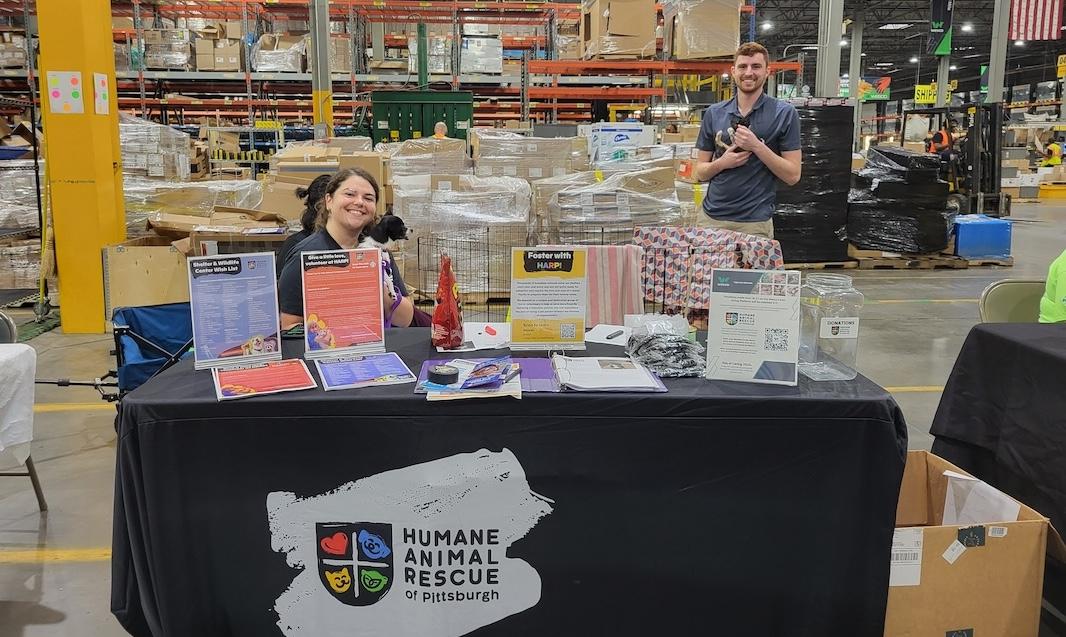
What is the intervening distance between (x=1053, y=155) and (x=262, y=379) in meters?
31.8

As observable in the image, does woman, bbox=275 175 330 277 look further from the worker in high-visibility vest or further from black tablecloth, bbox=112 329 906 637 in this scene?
the worker in high-visibility vest

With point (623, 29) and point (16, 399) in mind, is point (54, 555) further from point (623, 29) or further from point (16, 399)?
point (623, 29)

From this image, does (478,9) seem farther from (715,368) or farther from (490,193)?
(715,368)

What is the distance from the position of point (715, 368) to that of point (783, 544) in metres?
0.51

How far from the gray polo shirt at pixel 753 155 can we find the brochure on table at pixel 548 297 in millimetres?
2065

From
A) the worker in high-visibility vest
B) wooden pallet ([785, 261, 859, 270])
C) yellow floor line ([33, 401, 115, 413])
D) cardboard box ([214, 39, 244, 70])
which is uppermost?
cardboard box ([214, 39, 244, 70])

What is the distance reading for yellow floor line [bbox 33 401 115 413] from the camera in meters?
5.03

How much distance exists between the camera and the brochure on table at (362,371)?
226 cm

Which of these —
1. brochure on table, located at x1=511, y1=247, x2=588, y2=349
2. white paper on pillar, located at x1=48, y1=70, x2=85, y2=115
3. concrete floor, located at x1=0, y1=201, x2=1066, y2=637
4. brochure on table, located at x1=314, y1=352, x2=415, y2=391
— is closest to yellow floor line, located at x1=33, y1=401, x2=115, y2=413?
concrete floor, located at x1=0, y1=201, x2=1066, y2=637

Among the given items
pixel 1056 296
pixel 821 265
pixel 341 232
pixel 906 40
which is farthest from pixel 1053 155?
pixel 341 232

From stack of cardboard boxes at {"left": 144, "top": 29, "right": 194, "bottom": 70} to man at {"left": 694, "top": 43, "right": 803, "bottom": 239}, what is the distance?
11218 millimetres

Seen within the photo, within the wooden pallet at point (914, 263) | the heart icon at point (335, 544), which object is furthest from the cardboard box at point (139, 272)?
the wooden pallet at point (914, 263)

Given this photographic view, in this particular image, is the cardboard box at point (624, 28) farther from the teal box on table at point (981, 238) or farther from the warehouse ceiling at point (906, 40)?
the warehouse ceiling at point (906, 40)

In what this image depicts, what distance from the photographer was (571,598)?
2250 millimetres
